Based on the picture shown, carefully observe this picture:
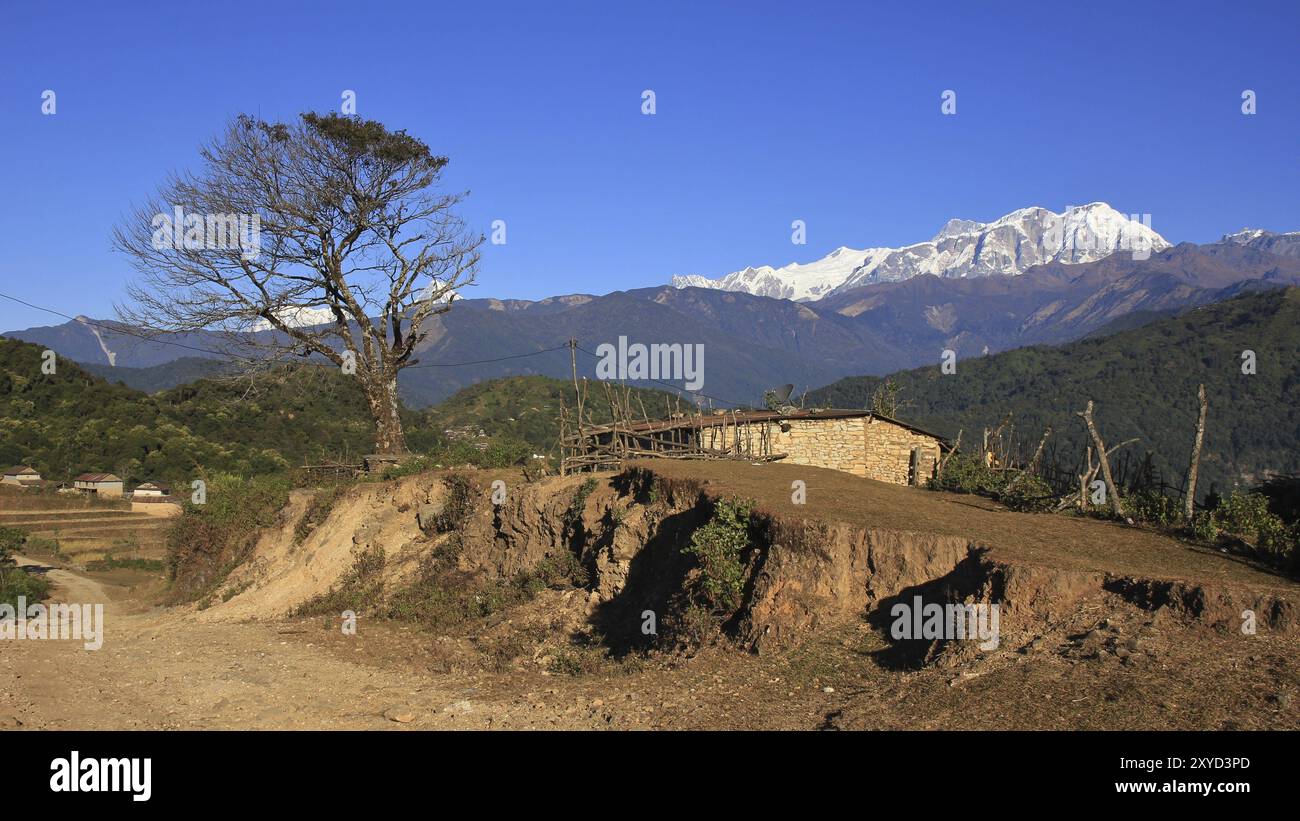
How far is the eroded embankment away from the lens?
9844 millimetres

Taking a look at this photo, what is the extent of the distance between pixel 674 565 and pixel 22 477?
4275 centimetres

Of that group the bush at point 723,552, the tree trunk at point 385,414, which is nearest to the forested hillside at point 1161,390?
the tree trunk at point 385,414

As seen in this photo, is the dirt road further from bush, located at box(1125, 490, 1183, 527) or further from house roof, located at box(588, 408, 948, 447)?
house roof, located at box(588, 408, 948, 447)

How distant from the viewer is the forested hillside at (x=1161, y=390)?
165 feet

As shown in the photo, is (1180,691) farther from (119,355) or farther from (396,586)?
(119,355)

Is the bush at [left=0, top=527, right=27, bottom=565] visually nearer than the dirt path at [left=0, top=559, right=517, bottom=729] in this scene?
No

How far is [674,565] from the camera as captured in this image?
14.0m

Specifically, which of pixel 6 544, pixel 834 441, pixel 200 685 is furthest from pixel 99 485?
pixel 200 685

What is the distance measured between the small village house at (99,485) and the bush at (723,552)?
42.1 meters

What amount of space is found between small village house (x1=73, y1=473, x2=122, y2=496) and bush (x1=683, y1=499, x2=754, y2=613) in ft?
138

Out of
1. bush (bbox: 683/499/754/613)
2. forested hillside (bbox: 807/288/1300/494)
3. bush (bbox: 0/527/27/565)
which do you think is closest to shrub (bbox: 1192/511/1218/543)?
bush (bbox: 683/499/754/613)

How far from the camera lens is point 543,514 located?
17.9 m

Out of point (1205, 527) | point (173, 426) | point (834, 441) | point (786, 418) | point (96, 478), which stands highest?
point (173, 426)

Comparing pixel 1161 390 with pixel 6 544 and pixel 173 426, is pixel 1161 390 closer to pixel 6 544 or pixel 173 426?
pixel 173 426
